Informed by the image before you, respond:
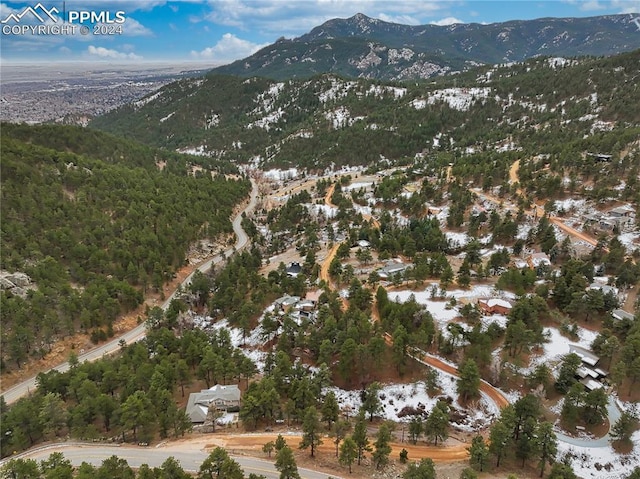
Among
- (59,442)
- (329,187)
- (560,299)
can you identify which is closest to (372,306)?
(560,299)

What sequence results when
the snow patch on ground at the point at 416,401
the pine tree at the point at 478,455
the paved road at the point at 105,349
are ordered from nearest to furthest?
the pine tree at the point at 478,455 < the snow patch on ground at the point at 416,401 < the paved road at the point at 105,349

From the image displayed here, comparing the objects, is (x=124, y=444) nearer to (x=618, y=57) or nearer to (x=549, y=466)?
(x=549, y=466)

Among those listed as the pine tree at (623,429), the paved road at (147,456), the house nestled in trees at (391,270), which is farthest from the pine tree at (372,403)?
the house nestled in trees at (391,270)

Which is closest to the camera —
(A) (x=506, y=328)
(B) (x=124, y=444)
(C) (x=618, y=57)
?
(B) (x=124, y=444)

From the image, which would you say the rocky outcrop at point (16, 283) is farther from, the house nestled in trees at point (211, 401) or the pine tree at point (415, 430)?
the pine tree at point (415, 430)

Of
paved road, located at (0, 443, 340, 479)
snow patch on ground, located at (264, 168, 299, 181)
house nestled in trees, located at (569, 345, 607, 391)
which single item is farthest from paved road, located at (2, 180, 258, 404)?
snow patch on ground, located at (264, 168, 299, 181)

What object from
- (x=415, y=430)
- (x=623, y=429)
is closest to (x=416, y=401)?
(x=415, y=430)
